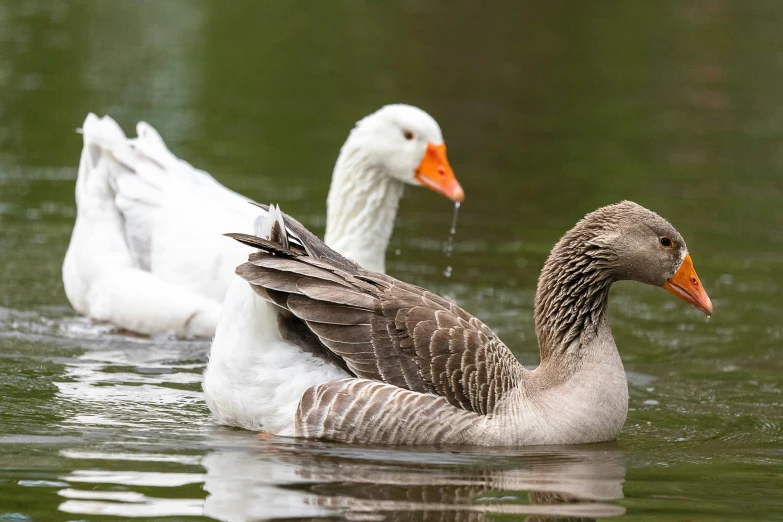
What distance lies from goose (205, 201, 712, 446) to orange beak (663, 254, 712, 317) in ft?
2.54

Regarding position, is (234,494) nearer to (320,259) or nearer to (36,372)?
(320,259)

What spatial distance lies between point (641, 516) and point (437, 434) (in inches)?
60.8

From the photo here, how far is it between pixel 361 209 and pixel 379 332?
A: 11.8ft

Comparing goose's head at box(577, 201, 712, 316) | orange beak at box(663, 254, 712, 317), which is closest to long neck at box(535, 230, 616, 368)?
goose's head at box(577, 201, 712, 316)

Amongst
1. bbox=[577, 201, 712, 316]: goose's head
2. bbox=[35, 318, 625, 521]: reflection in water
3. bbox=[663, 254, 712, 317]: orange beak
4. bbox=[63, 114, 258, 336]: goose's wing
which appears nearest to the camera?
bbox=[35, 318, 625, 521]: reflection in water

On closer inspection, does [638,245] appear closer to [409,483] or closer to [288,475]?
[409,483]

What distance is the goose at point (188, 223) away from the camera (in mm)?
10914

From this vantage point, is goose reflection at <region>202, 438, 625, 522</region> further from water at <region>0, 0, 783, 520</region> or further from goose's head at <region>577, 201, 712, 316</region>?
goose's head at <region>577, 201, 712, 316</region>

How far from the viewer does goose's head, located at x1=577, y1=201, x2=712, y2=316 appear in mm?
8391

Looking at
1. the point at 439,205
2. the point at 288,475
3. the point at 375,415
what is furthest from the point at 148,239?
the point at 439,205

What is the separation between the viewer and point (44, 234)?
46.1 feet

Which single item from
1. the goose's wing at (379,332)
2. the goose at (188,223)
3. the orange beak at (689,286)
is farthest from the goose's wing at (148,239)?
the orange beak at (689,286)

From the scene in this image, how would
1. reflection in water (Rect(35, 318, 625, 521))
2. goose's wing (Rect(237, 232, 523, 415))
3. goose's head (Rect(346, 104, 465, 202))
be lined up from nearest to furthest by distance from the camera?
reflection in water (Rect(35, 318, 625, 521)) < goose's wing (Rect(237, 232, 523, 415)) < goose's head (Rect(346, 104, 465, 202))

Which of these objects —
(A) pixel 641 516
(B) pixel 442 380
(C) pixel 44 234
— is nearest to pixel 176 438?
(B) pixel 442 380
